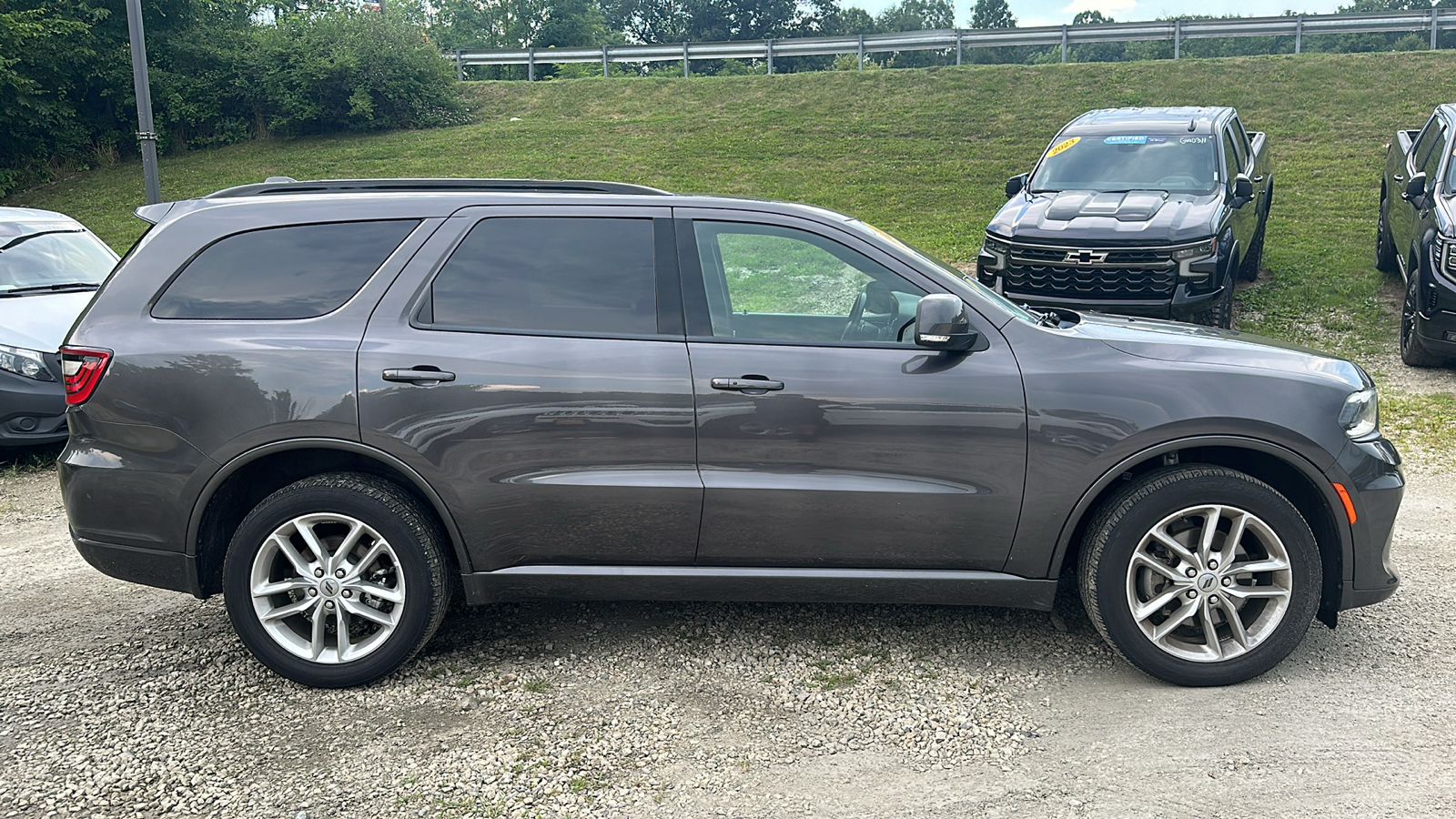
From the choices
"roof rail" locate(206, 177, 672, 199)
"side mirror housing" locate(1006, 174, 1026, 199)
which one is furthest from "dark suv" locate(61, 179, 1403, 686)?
"side mirror housing" locate(1006, 174, 1026, 199)

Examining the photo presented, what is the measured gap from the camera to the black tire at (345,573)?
391 centimetres

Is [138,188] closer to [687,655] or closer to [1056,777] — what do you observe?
[687,655]

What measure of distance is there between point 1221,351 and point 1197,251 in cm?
529

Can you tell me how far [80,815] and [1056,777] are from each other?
2947mm

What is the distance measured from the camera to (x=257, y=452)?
154 inches

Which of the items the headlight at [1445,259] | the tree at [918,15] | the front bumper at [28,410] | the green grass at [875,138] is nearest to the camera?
the front bumper at [28,410]

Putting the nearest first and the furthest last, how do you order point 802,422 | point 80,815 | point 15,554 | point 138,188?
1. point 80,815
2. point 802,422
3. point 15,554
4. point 138,188

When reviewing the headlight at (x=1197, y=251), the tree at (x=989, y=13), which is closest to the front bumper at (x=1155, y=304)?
the headlight at (x=1197, y=251)

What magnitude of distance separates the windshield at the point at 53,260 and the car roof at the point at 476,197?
14.4ft

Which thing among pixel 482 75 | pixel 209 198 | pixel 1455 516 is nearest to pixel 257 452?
pixel 209 198

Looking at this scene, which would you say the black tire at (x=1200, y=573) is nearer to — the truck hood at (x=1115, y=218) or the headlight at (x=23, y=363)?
the truck hood at (x=1115, y=218)

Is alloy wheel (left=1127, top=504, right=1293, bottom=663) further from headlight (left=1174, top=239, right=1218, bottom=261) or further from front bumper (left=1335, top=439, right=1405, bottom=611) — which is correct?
headlight (left=1174, top=239, right=1218, bottom=261)

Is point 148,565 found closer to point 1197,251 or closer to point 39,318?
point 39,318

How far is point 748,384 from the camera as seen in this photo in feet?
12.6
